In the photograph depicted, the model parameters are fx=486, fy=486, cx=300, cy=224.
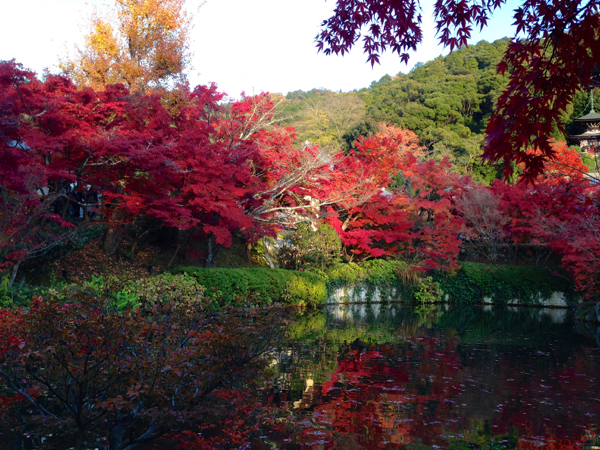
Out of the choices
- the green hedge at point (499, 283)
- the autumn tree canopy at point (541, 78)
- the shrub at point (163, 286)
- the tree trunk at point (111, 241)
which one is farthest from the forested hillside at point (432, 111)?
the autumn tree canopy at point (541, 78)

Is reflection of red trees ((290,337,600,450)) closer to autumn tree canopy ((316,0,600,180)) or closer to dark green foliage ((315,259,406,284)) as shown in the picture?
autumn tree canopy ((316,0,600,180))

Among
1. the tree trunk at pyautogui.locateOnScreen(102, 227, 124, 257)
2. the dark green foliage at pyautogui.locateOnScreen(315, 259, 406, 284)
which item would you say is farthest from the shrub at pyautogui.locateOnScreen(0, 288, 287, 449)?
the dark green foliage at pyautogui.locateOnScreen(315, 259, 406, 284)

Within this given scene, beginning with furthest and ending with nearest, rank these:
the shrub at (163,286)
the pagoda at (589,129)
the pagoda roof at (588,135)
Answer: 1. the pagoda roof at (588,135)
2. the pagoda at (589,129)
3. the shrub at (163,286)

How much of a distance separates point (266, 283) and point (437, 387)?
6.82 meters

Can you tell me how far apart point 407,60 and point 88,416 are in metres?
4.50

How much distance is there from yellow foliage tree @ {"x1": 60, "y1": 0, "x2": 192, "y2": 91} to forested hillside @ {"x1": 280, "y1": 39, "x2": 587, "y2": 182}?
1503cm

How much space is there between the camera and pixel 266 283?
40.4 feet

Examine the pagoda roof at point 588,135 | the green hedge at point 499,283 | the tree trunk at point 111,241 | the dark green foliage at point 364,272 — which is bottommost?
the green hedge at point 499,283

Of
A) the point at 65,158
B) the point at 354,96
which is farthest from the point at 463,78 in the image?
the point at 65,158

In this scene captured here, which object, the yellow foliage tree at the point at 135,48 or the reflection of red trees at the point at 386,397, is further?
the yellow foliage tree at the point at 135,48

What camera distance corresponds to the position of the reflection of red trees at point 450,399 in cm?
432

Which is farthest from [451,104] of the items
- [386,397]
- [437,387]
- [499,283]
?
[386,397]

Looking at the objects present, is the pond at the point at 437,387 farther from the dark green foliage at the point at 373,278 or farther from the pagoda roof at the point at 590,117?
the pagoda roof at the point at 590,117

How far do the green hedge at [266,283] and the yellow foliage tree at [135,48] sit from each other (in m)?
6.70
